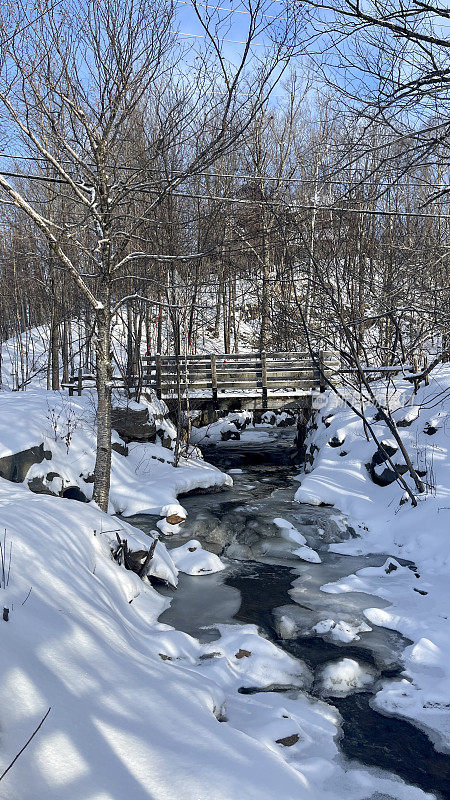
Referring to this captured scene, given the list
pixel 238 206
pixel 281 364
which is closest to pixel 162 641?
pixel 281 364

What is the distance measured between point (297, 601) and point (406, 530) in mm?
3355

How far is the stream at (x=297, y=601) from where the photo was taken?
179 inches

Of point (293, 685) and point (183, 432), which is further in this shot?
point (183, 432)

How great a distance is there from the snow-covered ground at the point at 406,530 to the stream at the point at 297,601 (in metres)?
0.21

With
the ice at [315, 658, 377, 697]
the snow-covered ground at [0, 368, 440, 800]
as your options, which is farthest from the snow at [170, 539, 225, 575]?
the ice at [315, 658, 377, 697]

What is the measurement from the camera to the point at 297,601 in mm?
7398

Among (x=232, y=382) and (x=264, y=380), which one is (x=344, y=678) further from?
(x=232, y=382)

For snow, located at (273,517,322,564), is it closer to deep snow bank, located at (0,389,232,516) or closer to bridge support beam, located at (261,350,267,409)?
deep snow bank, located at (0,389,232,516)

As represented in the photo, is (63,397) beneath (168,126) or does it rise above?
beneath

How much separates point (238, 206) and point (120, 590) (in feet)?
51.8

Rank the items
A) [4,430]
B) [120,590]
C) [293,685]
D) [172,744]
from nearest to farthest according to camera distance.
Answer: [172,744], [293,685], [120,590], [4,430]

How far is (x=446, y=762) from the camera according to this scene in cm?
434

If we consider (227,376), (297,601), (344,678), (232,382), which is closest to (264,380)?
(232,382)

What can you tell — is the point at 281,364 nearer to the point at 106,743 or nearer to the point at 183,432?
the point at 183,432
